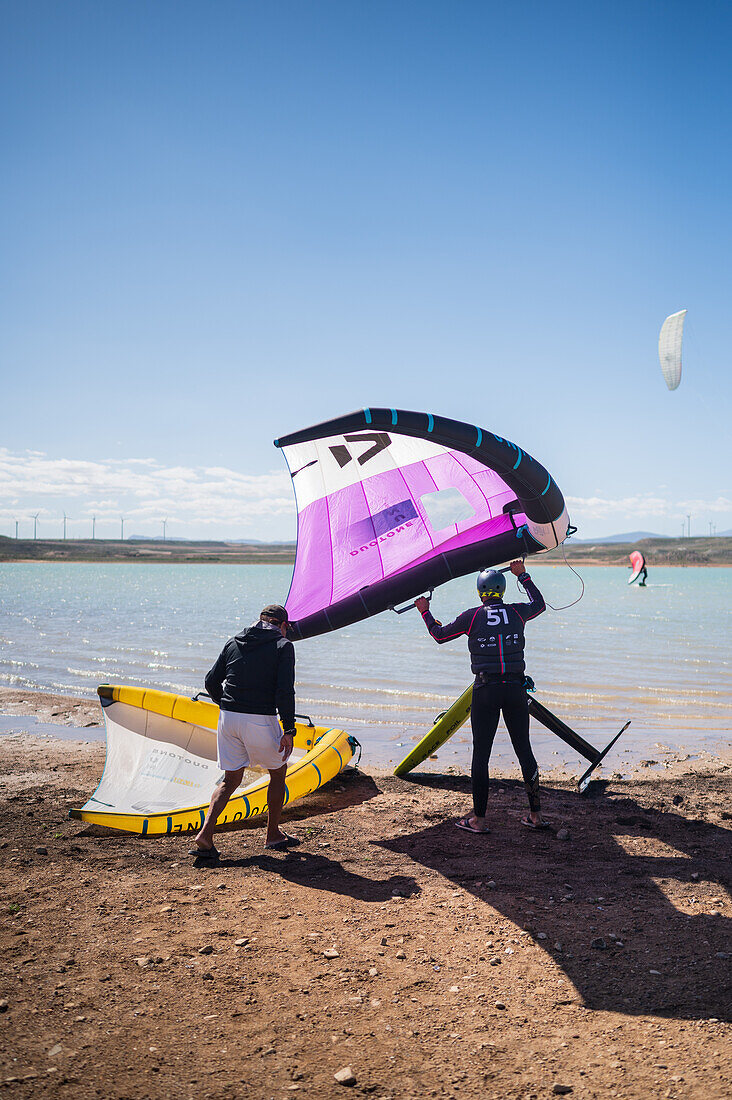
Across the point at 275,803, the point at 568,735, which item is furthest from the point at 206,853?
the point at 568,735

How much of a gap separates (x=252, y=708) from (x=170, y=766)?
2060 millimetres

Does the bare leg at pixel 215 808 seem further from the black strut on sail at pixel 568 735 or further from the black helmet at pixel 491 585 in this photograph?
the black strut on sail at pixel 568 735

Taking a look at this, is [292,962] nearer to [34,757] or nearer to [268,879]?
[268,879]

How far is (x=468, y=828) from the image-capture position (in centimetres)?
609

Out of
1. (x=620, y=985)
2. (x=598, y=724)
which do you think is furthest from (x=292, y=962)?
(x=598, y=724)

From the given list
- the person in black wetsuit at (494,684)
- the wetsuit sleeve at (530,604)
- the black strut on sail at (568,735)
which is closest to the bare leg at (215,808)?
the person in black wetsuit at (494,684)

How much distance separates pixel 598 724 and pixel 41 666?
12.6 meters

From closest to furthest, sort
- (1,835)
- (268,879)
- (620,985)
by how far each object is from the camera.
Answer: (620,985), (268,879), (1,835)

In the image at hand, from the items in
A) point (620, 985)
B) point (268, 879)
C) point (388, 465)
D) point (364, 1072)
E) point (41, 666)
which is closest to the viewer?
point (364, 1072)

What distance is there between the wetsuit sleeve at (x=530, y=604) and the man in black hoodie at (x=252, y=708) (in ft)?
6.34

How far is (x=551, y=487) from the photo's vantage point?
21.4 feet

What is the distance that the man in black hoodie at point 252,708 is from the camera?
537 cm

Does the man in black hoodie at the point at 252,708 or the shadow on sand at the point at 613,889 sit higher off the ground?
the man in black hoodie at the point at 252,708

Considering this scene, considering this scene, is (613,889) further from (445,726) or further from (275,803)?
(445,726)
